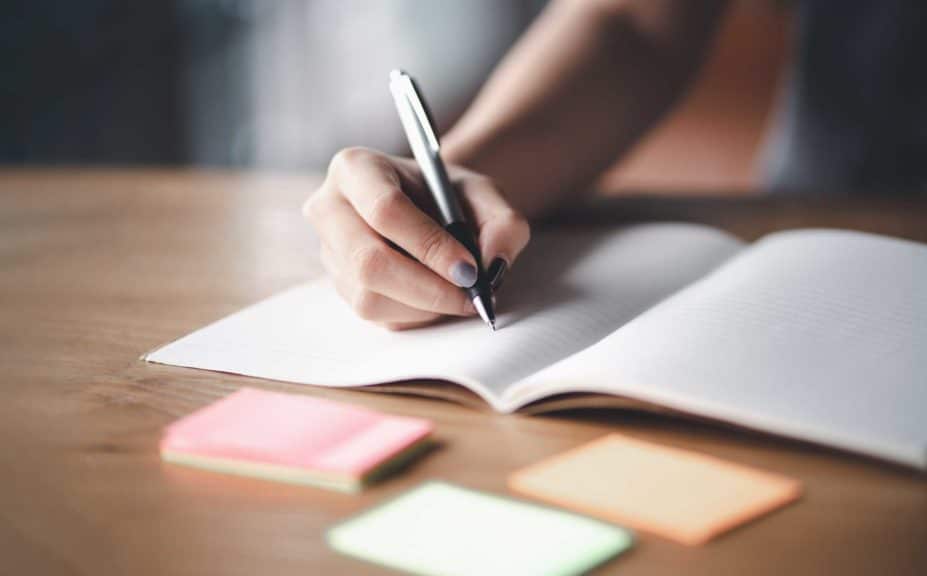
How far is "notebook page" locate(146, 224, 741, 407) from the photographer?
1.78 feet

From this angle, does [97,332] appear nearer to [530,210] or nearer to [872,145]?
[530,210]

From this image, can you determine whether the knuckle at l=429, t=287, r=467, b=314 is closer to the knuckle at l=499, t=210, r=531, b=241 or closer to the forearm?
the knuckle at l=499, t=210, r=531, b=241

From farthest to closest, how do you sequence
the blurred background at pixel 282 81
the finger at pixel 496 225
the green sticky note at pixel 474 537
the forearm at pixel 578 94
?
the blurred background at pixel 282 81 < the forearm at pixel 578 94 < the finger at pixel 496 225 < the green sticky note at pixel 474 537

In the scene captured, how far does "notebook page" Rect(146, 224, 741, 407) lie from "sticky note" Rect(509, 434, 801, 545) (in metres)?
0.07

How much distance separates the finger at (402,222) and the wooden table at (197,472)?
0.32ft

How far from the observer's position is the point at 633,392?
0.47 meters

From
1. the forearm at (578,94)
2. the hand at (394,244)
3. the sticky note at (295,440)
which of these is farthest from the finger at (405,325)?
the forearm at (578,94)

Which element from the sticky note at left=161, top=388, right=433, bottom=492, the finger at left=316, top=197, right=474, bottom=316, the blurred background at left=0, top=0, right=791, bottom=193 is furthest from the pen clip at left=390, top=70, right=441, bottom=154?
the blurred background at left=0, top=0, right=791, bottom=193

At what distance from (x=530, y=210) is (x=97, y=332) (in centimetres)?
43

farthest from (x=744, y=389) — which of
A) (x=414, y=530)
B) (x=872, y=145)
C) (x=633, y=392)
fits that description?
(x=872, y=145)

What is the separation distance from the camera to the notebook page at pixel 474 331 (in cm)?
54

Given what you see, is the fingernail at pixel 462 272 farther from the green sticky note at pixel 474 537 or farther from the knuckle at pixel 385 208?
the green sticky note at pixel 474 537

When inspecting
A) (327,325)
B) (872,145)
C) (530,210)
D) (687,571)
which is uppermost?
(872,145)

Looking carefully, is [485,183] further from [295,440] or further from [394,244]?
[295,440]
